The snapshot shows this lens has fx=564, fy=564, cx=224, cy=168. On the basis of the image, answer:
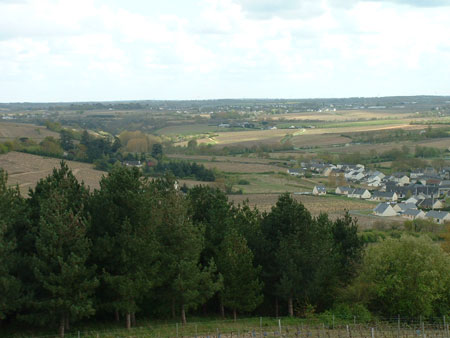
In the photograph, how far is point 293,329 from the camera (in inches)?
890

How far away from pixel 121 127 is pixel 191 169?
9834 centimetres

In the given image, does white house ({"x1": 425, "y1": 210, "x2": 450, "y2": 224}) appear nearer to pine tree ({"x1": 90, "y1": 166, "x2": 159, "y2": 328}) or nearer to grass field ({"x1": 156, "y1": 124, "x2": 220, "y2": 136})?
pine tree ({"x1": 90, "y1": 166, "x2": 159, "y2": 328})

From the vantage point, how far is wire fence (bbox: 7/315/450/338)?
68.9 ft

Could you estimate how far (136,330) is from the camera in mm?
21438

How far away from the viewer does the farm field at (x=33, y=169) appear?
226 ft

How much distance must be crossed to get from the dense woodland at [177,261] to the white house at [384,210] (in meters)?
37.2

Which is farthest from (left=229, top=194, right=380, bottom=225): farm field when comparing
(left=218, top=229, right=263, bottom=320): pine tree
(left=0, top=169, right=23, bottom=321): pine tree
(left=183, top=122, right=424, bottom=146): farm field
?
(left=183, top=122, right=424, bottom=146): farm field

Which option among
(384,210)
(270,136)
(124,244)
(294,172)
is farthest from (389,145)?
(124,244)

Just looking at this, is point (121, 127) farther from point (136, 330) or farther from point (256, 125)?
point (136, 330)

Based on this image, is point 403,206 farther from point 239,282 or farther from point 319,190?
point 239,282

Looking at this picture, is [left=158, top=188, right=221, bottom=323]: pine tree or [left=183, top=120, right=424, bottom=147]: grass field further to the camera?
[left=183, top=120, right=424, bottom=147]: grass field

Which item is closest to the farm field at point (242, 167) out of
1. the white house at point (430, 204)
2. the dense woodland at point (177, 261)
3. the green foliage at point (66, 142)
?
the green foliage at point (66, 142)

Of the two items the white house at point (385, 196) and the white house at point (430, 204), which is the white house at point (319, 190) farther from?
the white house at point (430, 204)

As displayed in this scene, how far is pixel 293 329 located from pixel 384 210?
149 ft
